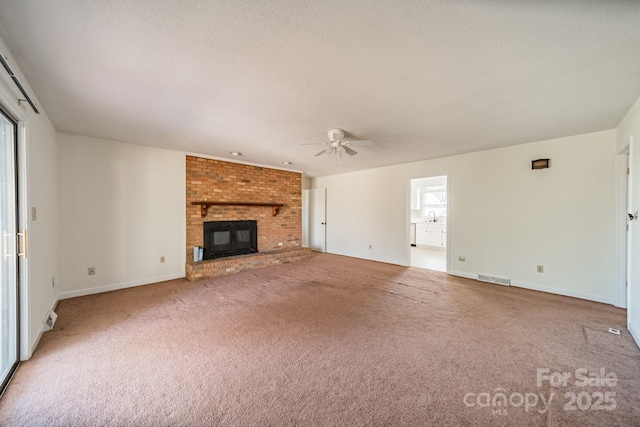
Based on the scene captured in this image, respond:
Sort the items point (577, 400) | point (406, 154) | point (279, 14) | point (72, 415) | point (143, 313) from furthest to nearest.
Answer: point (406, 154), point (143, 313), point (577, 400), point (72, 415), point (279, 14)

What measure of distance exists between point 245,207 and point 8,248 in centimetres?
350

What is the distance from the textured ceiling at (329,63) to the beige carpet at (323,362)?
7.57 feet

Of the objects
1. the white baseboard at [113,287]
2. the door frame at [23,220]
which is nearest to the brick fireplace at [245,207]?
the white baseboard at [113,287]

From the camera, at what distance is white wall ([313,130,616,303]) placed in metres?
3.19

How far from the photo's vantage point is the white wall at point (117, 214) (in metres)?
3.35

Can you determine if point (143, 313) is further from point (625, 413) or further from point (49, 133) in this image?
point (625, 413)

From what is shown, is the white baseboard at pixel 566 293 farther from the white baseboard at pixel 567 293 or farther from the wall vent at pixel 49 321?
the wall vent at pixel 49 321

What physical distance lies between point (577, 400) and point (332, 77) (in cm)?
285

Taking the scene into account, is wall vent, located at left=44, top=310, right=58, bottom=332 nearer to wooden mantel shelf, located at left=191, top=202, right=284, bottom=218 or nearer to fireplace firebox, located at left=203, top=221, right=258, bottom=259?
fireplace firebox, located at left=203, top=221, right=258, bottom=259

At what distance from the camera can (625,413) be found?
1437 millimetres

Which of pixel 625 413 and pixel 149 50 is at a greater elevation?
pixel 149 50

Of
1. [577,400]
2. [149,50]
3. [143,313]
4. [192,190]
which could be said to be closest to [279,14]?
[149,50]

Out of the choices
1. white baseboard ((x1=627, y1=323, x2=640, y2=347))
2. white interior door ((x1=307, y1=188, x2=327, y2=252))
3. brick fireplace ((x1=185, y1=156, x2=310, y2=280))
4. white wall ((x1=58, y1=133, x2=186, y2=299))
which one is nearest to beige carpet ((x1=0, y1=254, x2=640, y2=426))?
white baseboard ((x1=627, y1=323, x2=640, y2=347))

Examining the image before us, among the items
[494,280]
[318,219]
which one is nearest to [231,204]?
[318,219]
